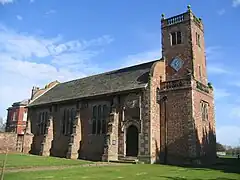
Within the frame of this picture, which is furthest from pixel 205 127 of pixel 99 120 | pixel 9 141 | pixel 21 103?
pixel 21 103

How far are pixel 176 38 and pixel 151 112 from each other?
408 inches

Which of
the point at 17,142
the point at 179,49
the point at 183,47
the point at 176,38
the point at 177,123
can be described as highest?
the point at 176,38

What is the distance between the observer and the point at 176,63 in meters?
30.5

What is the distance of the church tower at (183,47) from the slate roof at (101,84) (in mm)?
2636

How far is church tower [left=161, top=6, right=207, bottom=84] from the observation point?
97.8ft

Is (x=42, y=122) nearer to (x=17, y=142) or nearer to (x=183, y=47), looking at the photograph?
(x=17, y=142)

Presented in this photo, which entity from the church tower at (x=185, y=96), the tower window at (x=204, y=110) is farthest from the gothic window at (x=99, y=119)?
the tower window at (x=204, y=110)

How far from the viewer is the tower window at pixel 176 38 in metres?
31.1

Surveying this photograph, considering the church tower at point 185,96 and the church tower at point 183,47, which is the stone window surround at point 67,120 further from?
the church tower at point 183,47

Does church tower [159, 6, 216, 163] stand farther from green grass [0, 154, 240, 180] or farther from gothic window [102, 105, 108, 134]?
green grass [0, 154, 240, 180]

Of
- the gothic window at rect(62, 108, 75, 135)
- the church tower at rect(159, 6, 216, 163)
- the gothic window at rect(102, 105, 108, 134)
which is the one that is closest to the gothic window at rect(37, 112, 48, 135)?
the gothic window at rect(62, 108, 75, 135)

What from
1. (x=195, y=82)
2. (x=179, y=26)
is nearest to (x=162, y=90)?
(x=195, y=82)

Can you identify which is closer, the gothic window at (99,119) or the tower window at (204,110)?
the tower window at (204,110)

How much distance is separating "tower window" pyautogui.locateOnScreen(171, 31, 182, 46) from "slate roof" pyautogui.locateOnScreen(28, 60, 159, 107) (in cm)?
343
